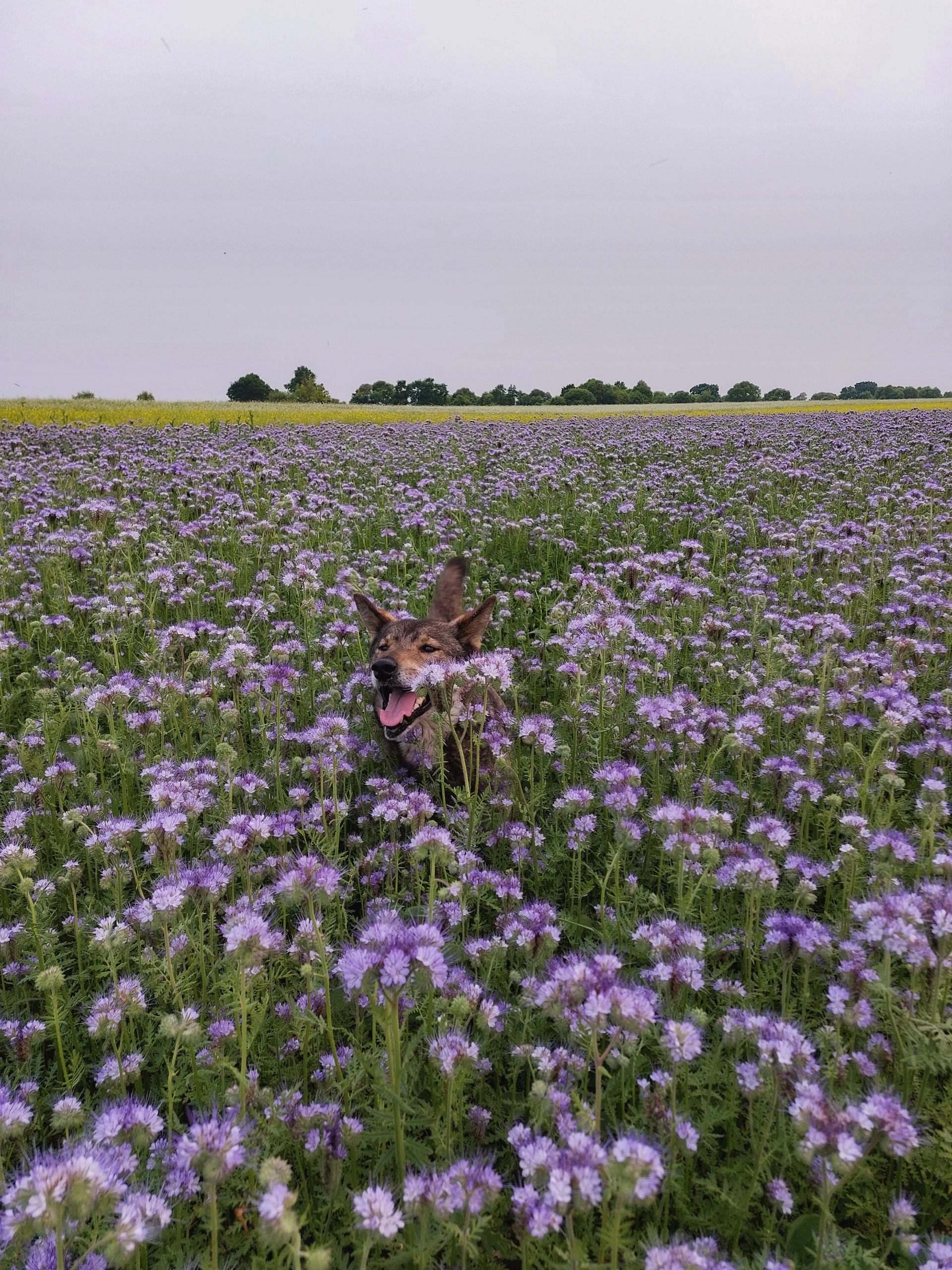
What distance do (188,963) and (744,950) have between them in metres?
2.34

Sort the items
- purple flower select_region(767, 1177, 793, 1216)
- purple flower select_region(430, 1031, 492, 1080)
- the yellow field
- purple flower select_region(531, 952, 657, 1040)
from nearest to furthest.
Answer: purple flower select_region(531, 952, 657, 1040)
purple flower select_region(767, 1177, 793, 1216)
purple flower select_region(430, 1031, 492, 1080)
the yellow field

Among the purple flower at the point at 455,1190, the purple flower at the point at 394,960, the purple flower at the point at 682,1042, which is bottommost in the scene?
the purple flower at the point at 455,1190

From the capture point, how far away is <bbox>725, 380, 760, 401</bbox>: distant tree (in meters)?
73.4

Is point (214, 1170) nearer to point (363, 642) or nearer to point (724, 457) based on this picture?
point (363, 642)

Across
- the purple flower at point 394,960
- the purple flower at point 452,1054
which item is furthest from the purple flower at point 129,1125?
the purple flower at point 452,1054

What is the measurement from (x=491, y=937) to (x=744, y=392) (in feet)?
263

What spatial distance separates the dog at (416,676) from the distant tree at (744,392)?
75.3m

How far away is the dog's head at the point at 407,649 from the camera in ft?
14.8

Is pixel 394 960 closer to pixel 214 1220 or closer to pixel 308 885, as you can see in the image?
Answer: pixel 214 1220

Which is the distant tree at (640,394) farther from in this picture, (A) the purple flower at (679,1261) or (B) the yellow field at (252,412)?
(A) the purple flower at (679,1261)

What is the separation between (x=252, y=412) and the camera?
93.4 feet

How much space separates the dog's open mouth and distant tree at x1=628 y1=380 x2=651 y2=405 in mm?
73769

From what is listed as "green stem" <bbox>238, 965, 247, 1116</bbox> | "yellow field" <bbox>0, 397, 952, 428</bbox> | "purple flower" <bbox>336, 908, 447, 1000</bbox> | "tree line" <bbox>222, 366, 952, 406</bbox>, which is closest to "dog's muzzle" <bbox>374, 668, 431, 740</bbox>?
"green stem" <bbox>238, 965, 247, 1116</bbox>

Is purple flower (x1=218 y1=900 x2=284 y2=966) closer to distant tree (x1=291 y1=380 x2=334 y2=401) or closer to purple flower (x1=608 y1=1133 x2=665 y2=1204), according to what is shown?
purple flower (x1=608 y1=1133 x2=665 y2=1204)
